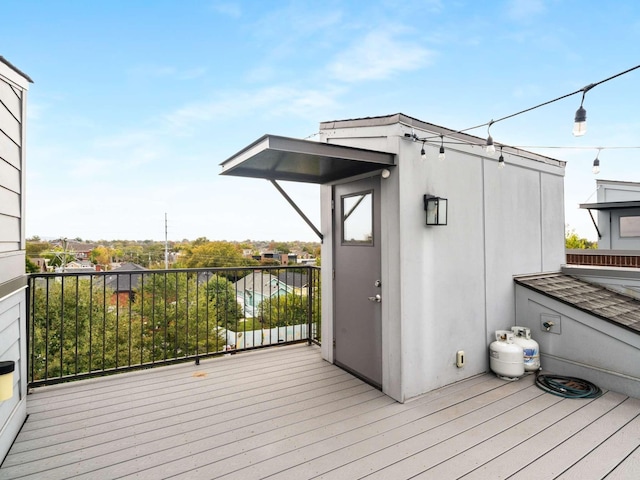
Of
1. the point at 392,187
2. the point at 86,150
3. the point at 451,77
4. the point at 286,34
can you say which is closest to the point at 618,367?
the point at 392,187

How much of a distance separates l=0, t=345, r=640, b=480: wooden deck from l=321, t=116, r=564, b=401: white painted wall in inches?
13.6

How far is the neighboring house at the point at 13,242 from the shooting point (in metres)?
1.90

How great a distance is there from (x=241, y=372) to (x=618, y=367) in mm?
3465

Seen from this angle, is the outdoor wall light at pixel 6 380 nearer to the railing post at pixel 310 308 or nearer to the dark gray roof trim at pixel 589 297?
the railing post at pixel 310 308

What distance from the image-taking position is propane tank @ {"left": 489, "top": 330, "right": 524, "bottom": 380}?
3.02m

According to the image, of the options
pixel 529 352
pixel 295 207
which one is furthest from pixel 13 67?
pixel 529 352

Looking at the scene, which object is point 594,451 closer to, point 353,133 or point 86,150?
point 353,133

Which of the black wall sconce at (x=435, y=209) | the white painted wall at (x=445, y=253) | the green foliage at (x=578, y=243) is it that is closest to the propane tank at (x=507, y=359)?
the white painted wall at (x=445, y=253)

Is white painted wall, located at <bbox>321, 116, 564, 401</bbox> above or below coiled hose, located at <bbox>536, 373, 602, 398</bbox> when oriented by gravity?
above

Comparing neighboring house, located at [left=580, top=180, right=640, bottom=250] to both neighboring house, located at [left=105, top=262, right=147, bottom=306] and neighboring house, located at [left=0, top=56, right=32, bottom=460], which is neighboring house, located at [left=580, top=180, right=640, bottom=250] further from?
neighboring house, located at [left=0, top=56, right=32, bottom=460]

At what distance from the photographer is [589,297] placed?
3.38m

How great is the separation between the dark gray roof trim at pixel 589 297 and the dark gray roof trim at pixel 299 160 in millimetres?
2290

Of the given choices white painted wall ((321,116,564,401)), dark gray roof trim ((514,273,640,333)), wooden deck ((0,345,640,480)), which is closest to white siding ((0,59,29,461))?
wooden deck ((0,345,640,480))

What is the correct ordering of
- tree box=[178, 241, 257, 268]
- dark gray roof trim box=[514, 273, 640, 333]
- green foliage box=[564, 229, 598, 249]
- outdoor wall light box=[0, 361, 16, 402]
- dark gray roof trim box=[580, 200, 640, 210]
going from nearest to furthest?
outdoor wall light box=[0, 361, 16, 402] → dark gray roof trim box=[514, 273, 640, 333] → dark gray roof trim box=[580, 200, 640, 210] → green foliage box=[564, 229, 598, 249] → tree box=[178, 241, 257, 268]
